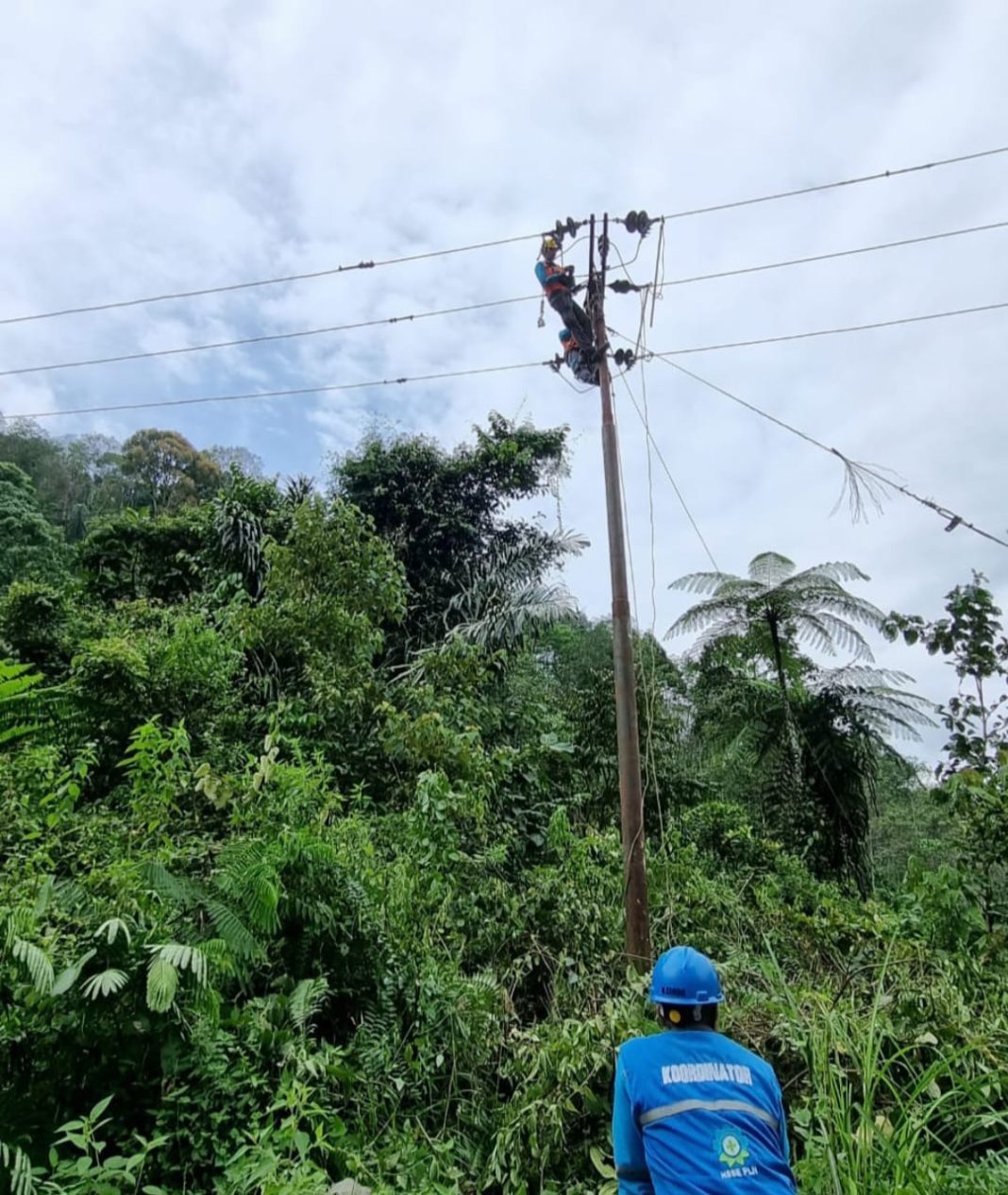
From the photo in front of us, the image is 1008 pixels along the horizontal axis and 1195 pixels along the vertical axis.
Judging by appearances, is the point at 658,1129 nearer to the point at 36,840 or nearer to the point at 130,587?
Answer: the point at 36,840

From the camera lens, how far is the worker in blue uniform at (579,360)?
569 centimetres

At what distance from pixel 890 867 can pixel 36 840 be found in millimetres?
12991

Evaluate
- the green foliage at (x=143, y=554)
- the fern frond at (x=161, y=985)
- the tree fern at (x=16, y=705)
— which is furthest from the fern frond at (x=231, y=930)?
the green foliage at (x=143, y=554)

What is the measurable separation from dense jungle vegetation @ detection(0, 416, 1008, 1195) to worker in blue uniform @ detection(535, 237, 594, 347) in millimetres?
2698

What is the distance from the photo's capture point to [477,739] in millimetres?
6789

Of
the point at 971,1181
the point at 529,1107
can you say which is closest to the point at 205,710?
the point at 529,1107

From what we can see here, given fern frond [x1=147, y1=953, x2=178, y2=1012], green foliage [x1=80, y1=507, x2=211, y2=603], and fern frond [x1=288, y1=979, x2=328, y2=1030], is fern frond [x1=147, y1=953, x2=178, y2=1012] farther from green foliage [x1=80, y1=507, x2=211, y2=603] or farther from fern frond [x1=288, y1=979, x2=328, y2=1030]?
green foliage [x1=80, y1=507, x2=211, y2=603]

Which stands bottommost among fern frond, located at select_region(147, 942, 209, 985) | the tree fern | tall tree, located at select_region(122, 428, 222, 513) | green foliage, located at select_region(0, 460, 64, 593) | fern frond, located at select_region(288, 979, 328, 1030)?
fern frond, located at select_region(288, 979, 328, 1030)

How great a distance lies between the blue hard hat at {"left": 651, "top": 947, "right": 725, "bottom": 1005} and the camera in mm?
2312

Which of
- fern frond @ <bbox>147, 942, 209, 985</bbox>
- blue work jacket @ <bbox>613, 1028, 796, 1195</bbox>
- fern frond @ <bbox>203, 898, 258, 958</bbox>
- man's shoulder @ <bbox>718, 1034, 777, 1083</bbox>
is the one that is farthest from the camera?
fern frond @ <bbox>203, 898, 258, 958</bbox>

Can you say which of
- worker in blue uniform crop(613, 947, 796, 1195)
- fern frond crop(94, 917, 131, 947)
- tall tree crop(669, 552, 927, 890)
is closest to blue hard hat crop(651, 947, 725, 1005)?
worker in blue uniform crop(613, 947, 796, 1195)

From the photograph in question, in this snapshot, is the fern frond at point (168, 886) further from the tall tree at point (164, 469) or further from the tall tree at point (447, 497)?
the tall tree at point (164, 469)

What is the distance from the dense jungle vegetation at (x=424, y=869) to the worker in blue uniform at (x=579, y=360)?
7.58 ft

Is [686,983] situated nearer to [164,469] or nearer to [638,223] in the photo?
[638,223]
